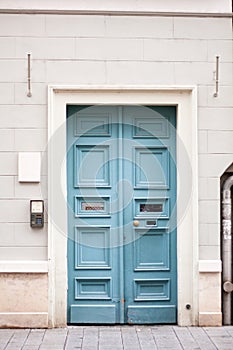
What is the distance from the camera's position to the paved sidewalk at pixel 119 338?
252 inches

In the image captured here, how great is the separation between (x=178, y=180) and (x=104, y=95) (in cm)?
131

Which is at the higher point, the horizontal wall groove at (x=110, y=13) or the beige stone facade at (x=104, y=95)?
the horizontal wall groove at (x=110, y=13)

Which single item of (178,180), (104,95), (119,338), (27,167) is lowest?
(119,338)

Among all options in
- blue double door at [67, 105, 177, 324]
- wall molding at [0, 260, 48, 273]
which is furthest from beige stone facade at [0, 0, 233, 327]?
blue double door at [67, 105, 177, 324]

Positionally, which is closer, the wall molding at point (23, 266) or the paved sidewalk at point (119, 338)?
the paved sidewalk at point (119, 338)

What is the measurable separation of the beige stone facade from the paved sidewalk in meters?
0.20

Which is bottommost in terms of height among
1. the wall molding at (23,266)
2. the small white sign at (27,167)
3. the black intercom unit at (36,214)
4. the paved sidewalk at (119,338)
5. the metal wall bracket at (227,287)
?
the paved sidewalk at (119,338)

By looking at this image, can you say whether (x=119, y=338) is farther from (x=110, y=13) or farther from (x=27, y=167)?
(x=110, y=13)

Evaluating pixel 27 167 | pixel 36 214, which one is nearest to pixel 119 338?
pixel 36 214

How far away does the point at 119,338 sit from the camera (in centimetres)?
671

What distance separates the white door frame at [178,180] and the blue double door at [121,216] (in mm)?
108

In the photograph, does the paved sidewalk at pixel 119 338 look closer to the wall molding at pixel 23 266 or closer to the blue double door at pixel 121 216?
the blue double door at pixel 121 216

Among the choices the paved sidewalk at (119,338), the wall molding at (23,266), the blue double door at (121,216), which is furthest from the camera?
the blue double door at (121,216)

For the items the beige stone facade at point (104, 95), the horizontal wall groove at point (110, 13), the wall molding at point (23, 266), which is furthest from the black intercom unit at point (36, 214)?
the horizontal wall groove at point (110, 13)
